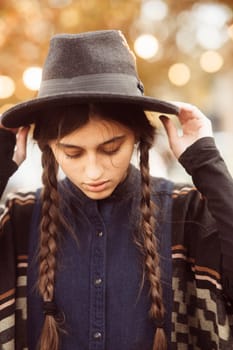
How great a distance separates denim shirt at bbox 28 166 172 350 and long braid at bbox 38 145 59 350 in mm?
41

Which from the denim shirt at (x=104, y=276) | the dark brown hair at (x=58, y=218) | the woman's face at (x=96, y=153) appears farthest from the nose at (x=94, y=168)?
the denim shirt at (x=104, y=276)

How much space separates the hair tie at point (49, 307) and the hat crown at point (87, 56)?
0.79m

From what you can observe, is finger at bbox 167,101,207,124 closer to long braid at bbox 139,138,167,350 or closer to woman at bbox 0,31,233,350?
woman at bbox 0,31,233,350

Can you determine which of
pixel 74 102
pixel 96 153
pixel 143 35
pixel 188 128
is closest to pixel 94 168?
pixel 96 153

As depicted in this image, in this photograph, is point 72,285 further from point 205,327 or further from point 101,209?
point 205,327

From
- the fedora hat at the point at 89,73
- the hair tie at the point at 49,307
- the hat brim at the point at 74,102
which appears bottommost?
the hair tie at the point at 49,307

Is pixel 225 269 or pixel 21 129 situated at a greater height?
pixel 21 129

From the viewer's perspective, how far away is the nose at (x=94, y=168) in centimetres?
154

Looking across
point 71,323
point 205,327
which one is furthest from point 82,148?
Result: point 205,327

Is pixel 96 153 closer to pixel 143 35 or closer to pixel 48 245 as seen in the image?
pixel 48 245

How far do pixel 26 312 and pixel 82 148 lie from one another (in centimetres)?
70

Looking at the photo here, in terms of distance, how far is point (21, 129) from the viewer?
1.86 metres

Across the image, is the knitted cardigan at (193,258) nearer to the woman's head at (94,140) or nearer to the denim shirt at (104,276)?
the denim shirt at (104,276)

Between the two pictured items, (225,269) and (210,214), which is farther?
(210,214)
